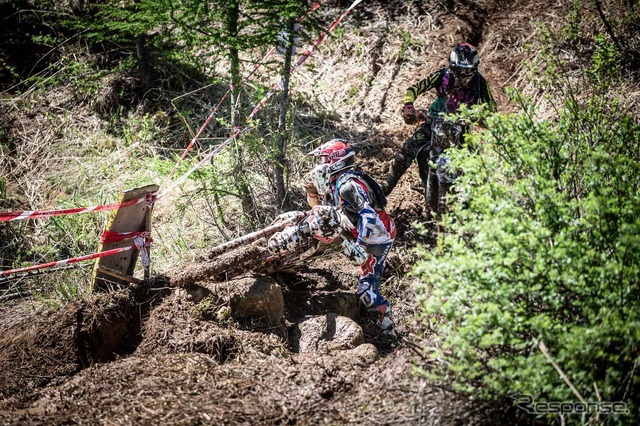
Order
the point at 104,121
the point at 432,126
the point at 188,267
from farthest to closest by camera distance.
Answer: the point at 104,121
the point at 432,126
the point at 188,267

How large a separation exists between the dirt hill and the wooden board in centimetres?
27

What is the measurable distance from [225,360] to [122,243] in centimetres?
160

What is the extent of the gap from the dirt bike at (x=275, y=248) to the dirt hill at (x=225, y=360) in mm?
147

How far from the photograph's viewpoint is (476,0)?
1105cm

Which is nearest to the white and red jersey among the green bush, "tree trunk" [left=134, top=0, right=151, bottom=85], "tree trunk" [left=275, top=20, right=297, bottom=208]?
"tree trunk" [left=275, top=20, right=297, bottom=208]

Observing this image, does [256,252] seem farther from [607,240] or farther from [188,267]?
[607,240]

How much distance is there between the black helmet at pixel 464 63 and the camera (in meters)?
7.41

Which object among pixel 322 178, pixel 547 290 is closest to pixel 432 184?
pixel 322 178

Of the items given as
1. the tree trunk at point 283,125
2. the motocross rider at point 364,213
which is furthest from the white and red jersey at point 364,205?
the tree trunk at point 283,125

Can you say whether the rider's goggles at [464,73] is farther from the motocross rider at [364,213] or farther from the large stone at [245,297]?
the large stone at [245,297]

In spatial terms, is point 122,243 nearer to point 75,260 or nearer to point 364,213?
point 75,260

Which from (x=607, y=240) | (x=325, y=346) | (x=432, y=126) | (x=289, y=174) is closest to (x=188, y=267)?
(x=325, y=346)

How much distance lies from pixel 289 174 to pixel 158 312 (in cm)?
345

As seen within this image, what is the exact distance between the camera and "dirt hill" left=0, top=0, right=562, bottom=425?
438 centimetres
